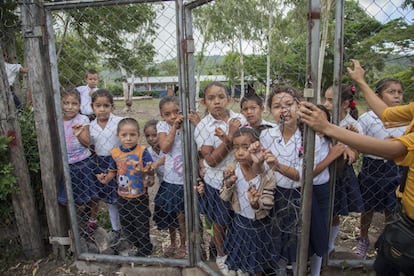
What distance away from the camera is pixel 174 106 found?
264 cm

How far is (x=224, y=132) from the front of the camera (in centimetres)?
221

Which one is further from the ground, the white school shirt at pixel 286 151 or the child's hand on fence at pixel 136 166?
the white school shirt at pixel 286 151

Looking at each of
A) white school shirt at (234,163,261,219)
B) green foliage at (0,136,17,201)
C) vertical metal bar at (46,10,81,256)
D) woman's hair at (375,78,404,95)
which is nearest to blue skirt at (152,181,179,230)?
vertical metal bar at (46,10,81,256)

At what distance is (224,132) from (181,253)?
1239 mm

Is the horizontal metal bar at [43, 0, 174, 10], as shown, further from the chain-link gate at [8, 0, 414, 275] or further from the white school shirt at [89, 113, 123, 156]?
the white school shirt at [89, 113, 123, 156]

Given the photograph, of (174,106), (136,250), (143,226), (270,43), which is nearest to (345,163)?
(270,43)

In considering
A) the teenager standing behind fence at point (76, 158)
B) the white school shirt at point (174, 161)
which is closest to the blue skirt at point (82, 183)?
the teenager standing behind fence at point (76, 158)

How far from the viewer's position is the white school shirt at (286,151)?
6.80 ft

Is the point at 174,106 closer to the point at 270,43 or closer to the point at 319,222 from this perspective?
the point at 270,43

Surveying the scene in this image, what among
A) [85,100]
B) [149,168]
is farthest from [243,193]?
[85,100]

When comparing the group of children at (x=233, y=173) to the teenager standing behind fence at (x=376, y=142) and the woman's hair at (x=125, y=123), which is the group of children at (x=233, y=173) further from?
the teenager standing behind fence at (x=376, y=142)

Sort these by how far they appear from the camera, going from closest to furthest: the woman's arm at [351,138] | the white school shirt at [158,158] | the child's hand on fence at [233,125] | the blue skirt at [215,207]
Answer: the woman's arm at [351,138] < the child's hand on fence at [233,125] < the blue skirt at [215,207] < the white school shirt at [158,158]

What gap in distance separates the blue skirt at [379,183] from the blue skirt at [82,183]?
88.2 inches

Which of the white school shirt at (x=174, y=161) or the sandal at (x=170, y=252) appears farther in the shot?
the sandal at (x=170, y=252)
